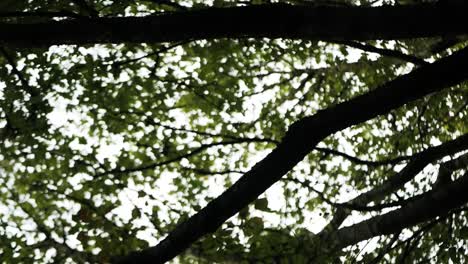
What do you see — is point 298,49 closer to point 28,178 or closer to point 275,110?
point 275,110

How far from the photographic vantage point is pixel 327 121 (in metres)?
3.87

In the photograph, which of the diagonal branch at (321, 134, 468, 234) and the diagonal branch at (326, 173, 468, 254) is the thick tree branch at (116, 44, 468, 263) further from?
the diagonal branch at (321, 134, 468, 234)

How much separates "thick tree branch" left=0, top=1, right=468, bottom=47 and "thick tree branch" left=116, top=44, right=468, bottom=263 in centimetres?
29

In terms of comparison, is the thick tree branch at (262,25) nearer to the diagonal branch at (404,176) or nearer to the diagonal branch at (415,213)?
the diagonal branch at (415,213)

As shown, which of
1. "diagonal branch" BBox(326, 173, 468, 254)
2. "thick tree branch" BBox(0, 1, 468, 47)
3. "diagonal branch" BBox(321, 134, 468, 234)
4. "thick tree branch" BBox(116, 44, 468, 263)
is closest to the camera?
"thick tree branch" BBox(0, 1, 468, 47)

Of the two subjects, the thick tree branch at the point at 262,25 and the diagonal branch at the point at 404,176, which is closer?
the thick tree branch at the point at 262,25

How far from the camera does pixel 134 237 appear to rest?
5.91 metres

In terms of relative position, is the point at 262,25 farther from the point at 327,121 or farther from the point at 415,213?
the point at 415,213

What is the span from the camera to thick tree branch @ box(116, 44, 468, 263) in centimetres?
384

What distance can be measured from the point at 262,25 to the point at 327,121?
2.79 ft

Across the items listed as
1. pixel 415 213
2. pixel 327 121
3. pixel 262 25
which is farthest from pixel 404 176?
pixel 262 25

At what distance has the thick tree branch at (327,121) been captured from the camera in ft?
12.6

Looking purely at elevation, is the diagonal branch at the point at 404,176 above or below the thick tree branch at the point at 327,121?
above

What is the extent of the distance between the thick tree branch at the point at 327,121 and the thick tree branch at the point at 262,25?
290 mm
